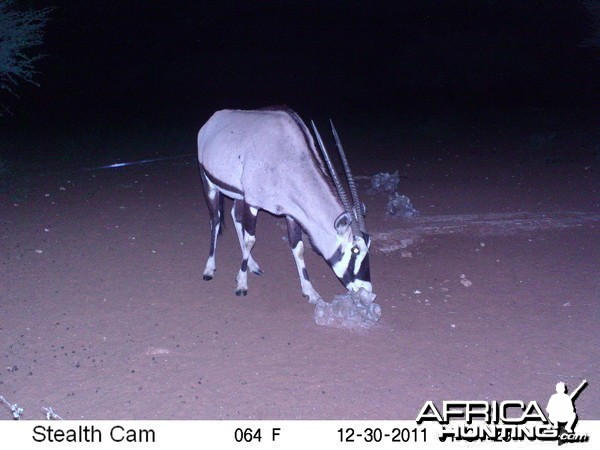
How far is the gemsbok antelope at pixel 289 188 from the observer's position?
584cm

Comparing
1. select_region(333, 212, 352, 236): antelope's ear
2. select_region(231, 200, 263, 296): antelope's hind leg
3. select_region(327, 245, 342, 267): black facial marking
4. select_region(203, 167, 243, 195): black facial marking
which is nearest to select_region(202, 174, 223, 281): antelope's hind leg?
select_region(203, 167, 243, 195): black facial marking

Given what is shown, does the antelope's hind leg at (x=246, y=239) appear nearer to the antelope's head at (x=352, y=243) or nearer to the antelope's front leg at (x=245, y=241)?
the antelope's front leg at (x=245, y=241)

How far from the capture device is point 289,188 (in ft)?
20.5

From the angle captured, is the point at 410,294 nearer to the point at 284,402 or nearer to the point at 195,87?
the point at 284,402

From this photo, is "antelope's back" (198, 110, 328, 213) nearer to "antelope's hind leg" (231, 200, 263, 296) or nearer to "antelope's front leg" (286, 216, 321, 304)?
"antelope's hind leg" (231, 200, 263, 296)

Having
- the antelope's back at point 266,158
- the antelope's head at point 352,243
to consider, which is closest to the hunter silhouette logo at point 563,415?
the antelope's head at point 352,243

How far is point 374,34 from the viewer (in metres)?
39.5

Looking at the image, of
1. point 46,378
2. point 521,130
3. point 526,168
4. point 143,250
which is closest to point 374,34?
point 521,130

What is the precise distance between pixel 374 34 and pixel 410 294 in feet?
117

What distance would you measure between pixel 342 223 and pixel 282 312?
4.15 feet

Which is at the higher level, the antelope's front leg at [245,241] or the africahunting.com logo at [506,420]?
the antelope's front leg at [245,241]

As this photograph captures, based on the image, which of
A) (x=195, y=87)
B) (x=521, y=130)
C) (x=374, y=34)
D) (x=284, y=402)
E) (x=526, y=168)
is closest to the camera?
(x=284, y=402)

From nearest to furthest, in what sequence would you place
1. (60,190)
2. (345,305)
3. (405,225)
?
(345,305), (405,225), (60,190)

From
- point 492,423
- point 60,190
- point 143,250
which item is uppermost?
point 60,190
